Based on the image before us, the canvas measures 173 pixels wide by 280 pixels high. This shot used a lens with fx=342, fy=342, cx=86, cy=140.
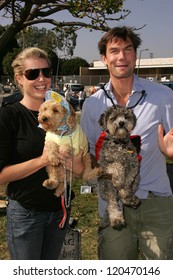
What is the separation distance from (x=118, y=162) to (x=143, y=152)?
298mm

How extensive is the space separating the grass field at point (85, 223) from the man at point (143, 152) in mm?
2292

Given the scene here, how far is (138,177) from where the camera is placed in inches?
149

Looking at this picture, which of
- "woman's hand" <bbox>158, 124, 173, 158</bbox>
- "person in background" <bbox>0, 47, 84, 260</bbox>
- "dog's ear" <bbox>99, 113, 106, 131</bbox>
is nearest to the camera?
"person in background" <bbox>0, 47, 84, 260</bbox>

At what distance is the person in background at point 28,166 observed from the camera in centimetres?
316

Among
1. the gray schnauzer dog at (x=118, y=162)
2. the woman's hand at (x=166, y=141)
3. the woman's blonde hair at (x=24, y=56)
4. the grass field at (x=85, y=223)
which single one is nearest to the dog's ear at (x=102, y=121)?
the gray schnauzer dog at (x=118, y=162)

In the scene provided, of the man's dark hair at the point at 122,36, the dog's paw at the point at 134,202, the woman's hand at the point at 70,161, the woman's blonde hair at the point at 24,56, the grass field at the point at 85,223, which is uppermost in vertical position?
the man's dark hair at the point at 122,36

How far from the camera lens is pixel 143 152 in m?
3.76

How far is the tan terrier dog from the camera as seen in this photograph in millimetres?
3318

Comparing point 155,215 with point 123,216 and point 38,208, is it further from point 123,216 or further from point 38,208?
point 38,208

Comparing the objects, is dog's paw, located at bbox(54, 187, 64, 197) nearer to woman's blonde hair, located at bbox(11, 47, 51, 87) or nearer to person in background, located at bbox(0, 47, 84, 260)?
person in background, located at bbox(0, 47, 84, 260)

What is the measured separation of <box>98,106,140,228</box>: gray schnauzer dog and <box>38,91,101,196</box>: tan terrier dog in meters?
0.32

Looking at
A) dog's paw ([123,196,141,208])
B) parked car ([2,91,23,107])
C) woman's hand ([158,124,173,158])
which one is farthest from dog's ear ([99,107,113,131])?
parked car ([2,91,23,107])

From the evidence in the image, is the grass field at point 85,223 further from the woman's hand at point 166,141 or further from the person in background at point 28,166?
the woman's hand at point 166,141
